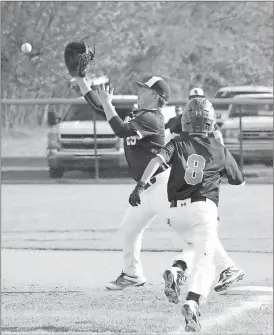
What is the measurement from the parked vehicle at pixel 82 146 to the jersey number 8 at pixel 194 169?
1133cm

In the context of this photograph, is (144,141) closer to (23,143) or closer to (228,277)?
(228,277)

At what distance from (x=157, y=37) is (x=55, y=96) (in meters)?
6.29

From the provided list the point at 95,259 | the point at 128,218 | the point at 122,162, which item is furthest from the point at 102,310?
the point at 122,162

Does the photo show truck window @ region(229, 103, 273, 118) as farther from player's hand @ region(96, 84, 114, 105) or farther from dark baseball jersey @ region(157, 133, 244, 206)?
dark baseball jersey @ region(157, 133, 244, 206)

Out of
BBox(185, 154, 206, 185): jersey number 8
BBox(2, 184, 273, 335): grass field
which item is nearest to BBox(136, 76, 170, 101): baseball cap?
BBox(185, 154, 206, 185): jersey number 8

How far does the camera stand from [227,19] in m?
33.4

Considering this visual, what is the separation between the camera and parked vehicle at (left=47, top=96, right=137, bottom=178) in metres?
18.5

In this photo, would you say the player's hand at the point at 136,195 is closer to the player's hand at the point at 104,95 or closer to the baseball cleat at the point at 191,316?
the player's hand at the point at 104,95

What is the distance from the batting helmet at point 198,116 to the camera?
22.9 ft

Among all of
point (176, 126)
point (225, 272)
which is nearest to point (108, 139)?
point (176, 126)

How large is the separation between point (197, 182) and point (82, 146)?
1175 cm

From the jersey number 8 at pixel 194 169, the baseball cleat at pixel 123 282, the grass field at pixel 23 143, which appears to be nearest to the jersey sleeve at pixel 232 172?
the jersey number 8 at pixel 194 169

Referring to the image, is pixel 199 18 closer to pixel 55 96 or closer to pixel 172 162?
pixel 55 96

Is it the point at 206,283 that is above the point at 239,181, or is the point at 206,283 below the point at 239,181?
below
